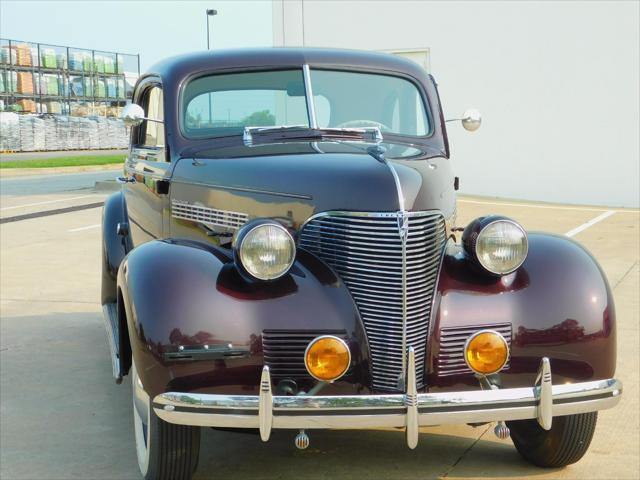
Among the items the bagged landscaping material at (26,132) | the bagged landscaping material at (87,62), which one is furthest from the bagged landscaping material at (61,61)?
the bagged landscaping material at (26,132)

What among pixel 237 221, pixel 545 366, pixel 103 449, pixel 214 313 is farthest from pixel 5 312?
pixel 545 366

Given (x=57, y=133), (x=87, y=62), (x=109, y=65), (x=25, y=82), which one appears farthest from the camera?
(x=109, y=65)

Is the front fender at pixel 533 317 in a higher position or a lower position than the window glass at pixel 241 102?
lower

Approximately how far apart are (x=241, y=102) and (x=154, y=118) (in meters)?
0.63

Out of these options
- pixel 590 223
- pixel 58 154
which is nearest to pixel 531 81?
pixel 590 223

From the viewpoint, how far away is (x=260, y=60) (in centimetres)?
503

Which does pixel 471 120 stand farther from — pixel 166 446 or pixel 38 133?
pixel 38 133

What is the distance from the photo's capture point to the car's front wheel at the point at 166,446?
3703 mm

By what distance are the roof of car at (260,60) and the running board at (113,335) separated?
133cm

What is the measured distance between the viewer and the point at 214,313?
140 inches

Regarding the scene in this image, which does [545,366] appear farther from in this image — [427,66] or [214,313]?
[427,66]

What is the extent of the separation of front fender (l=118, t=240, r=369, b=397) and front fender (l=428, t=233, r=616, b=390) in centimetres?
36

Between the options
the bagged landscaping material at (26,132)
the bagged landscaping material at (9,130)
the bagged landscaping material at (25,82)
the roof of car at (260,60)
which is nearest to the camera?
the roof of car at (260,60)

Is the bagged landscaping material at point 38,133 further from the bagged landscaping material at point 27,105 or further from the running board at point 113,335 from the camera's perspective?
the running board at point 113,335
